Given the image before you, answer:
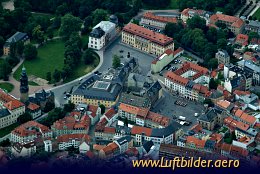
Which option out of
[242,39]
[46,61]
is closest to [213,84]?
[242,39]

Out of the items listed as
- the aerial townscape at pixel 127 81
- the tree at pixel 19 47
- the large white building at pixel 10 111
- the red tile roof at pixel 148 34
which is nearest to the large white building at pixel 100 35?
the aerial townscape at pixel 127 81

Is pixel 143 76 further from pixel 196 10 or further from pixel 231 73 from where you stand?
pixel 196 10

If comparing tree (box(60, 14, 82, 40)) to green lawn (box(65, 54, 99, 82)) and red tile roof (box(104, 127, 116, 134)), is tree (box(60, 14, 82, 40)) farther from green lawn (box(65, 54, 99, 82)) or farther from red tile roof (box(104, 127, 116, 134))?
red tile roof (box(104, 127, 116, 134))

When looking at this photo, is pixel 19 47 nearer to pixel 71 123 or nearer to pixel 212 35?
pixel 71 123

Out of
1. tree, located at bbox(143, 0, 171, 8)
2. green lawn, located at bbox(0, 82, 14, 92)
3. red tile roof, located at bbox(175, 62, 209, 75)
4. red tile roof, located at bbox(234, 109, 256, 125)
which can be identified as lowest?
green lawn, located at bbox(0, 82, 14, 92)

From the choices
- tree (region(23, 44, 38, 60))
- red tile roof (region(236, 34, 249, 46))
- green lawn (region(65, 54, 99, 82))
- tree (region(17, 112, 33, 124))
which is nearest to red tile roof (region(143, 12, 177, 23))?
red tile roof (region(236, 34, 249, 46))

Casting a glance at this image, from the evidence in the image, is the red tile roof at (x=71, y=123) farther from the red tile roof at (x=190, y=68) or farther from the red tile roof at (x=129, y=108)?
the red tile roof at (x=190, y=68)
